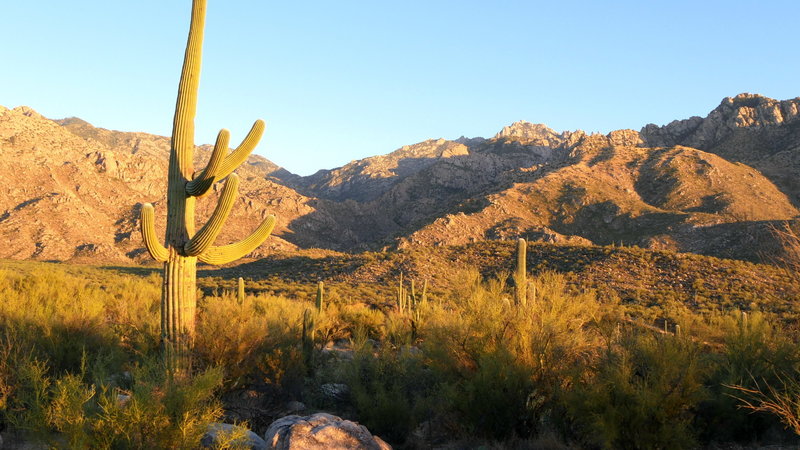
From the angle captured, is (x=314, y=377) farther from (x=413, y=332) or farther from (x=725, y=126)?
(x=725, y=126)

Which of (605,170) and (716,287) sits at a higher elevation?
(605,170)

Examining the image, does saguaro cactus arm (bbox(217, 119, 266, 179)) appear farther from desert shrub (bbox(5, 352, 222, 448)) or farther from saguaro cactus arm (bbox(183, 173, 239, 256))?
desert shrub (bbox(5, 352, 222, 448))

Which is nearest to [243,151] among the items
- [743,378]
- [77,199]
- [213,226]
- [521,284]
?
[213,226]

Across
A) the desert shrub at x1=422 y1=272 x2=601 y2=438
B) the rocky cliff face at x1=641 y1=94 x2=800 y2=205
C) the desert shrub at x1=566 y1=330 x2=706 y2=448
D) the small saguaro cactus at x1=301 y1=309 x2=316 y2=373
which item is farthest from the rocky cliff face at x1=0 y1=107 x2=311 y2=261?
the rocky cliff face at x1=641 y1=94 x2=800 y2=205

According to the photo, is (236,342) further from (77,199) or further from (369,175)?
(369,175)

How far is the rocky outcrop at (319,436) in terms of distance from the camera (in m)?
5.62

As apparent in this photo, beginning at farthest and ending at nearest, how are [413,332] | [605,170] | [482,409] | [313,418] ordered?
[605,170]
[413,332]
[482,409]
[313,418]

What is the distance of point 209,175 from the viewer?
781cm

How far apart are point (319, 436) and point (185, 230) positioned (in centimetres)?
379

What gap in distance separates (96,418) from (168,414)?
606mm

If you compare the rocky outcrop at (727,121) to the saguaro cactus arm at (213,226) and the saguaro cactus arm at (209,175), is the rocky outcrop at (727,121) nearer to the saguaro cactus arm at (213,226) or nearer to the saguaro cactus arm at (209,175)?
the saguaro cactus arm at (209,175)

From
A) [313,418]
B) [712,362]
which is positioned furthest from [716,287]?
[313,418]

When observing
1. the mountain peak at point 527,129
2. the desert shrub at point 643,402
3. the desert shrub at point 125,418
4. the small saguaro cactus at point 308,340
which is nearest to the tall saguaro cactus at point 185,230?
the desert shrub at point 125,418

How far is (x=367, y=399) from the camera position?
7875 mm
